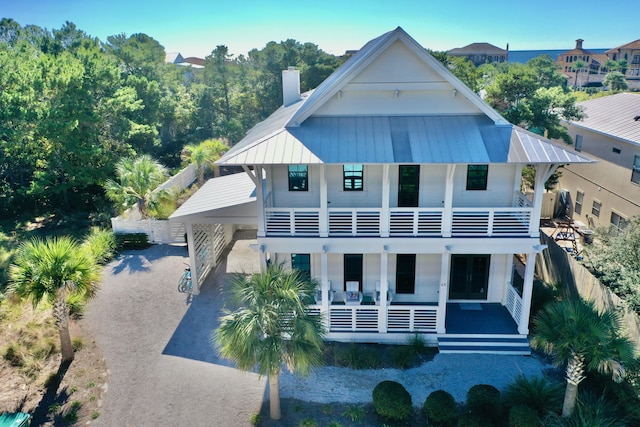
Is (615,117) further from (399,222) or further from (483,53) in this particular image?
(483,53)

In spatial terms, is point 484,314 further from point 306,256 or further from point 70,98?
point 70,98

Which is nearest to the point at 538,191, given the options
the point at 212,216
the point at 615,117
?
the point at 212,216

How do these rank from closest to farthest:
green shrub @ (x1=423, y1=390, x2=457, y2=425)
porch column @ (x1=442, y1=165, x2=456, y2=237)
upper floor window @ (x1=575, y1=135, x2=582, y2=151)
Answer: green shrub @ (x1=423, y1=390, x2=457, y2=425)
porch column @ (x1=442, y1=165, x2=456, y2=237)
upper floor window @ (x1=575, y1=135, x2=582, y2=151)

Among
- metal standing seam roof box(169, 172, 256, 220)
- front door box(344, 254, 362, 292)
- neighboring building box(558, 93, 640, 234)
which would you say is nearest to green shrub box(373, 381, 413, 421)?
front door box(344, 254, 362, 292)

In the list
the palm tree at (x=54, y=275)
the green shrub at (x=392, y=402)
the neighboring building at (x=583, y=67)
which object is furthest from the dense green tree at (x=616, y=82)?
the palm tree at (x=54, y=275)

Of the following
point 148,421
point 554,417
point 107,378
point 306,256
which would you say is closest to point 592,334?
point 554,417

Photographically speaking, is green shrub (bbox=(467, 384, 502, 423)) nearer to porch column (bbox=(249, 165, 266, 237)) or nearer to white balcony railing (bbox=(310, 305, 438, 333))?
white balcony railing (bbox=(310, 305, 438, 333))
